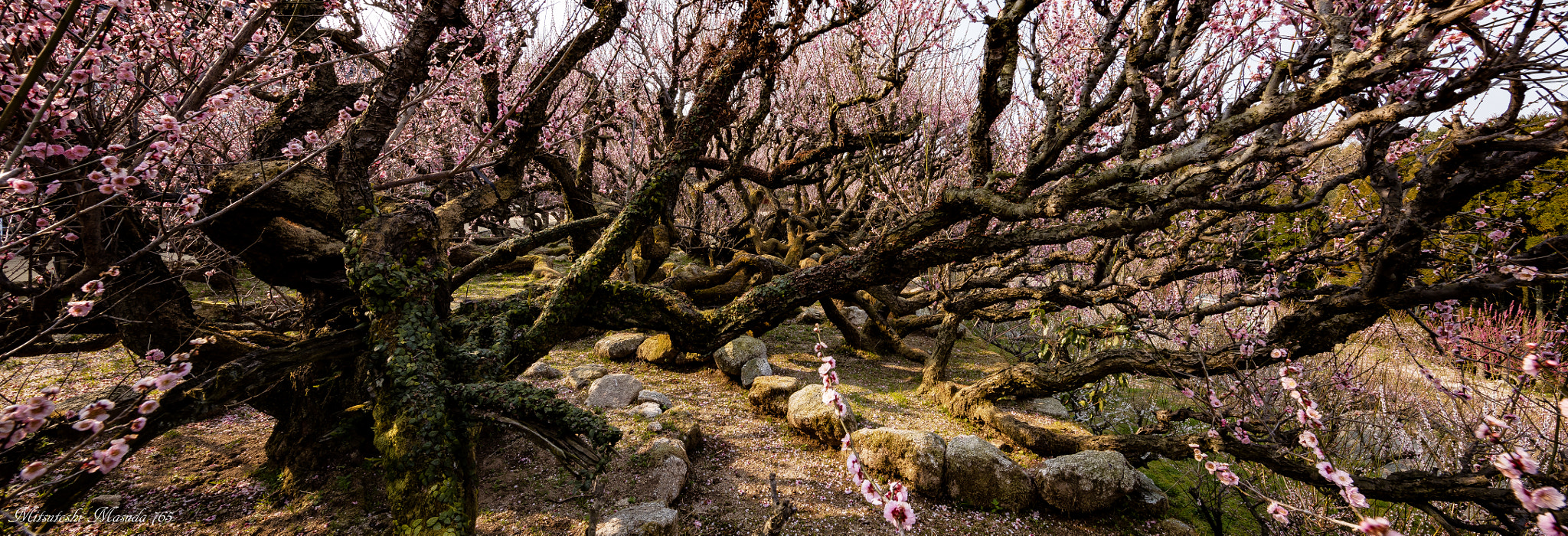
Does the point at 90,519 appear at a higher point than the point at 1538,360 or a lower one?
lower

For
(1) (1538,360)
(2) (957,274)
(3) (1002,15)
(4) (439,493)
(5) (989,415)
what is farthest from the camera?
(2) (957,274)

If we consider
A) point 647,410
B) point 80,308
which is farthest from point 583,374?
point 80,308

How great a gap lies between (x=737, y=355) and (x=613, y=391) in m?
1.69

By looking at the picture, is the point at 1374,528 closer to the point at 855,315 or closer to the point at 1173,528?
the point at 1173,528

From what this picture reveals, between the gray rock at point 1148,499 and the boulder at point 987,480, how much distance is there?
32.4 inches

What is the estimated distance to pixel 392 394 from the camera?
3.07 metres

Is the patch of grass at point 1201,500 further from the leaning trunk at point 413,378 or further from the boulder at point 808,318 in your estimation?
the boulder at point 808,318

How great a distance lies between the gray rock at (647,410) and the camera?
5371 millimetres

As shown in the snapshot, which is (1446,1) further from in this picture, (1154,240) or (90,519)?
(90,519)

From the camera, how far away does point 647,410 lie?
543 centimetres

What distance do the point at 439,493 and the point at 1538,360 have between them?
490 centimetres

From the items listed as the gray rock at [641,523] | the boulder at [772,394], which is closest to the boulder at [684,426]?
the boulder at [772,394]

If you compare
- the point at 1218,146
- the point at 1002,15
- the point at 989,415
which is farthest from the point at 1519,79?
the point at 989,415

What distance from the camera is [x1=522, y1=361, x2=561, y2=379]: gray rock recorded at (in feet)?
20.8
